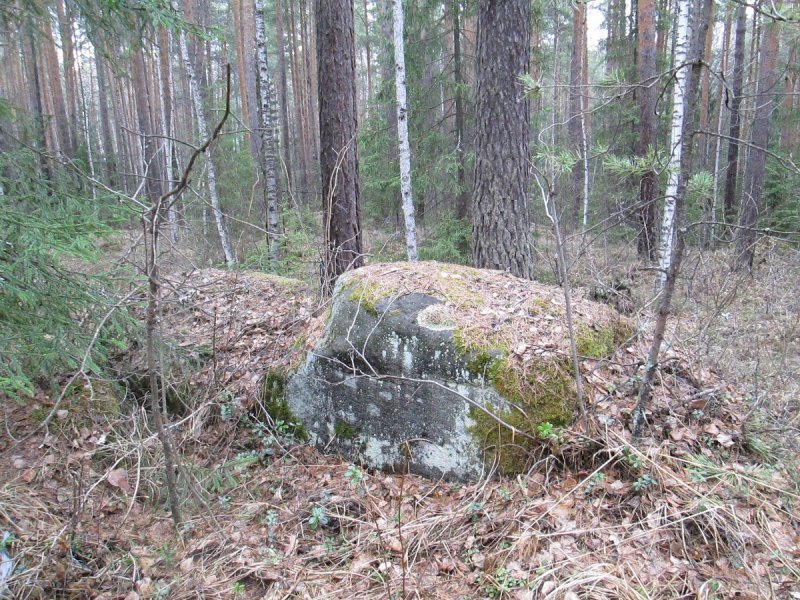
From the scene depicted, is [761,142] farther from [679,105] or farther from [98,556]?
[98,556]

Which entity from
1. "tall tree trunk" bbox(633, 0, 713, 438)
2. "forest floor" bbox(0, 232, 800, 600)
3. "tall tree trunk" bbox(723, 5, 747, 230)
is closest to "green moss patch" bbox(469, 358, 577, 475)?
"forest floor" bbox(0, 232, 800, 600)

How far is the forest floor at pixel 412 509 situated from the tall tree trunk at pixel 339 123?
7.98ft

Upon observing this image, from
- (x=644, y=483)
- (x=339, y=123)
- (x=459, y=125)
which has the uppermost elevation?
(x=459, y=125)

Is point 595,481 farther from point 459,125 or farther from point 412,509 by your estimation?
point 459,125

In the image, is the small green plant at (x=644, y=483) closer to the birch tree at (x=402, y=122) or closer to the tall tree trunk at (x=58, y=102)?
the birch tree at (x=402, y=122)

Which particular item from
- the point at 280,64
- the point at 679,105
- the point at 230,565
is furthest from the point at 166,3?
the point at 280,64

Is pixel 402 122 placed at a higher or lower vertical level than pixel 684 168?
higher

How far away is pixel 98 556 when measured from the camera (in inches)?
106

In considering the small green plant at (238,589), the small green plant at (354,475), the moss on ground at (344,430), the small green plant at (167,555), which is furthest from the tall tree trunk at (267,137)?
the small green plant at (238,589)

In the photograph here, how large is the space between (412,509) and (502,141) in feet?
14.3

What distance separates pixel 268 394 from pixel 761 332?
6.44m

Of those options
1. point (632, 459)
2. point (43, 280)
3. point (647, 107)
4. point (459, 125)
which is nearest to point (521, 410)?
point (632, 459)

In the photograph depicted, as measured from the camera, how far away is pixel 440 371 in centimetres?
320

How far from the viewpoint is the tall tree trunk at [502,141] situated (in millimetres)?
5426
